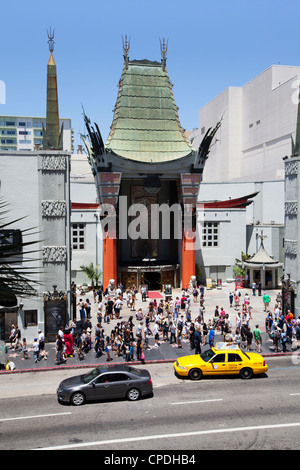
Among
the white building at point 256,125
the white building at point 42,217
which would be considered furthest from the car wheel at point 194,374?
the white building at point 256,125

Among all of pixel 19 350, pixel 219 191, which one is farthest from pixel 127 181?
pixel 19 350

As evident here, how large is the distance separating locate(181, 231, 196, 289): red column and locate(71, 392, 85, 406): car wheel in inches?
1080

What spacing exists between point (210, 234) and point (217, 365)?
28.9 m

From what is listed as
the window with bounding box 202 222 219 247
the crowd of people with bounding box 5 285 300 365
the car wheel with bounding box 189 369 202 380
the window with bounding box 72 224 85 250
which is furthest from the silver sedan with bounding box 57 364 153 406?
the window with bounding box 202 222 219 247

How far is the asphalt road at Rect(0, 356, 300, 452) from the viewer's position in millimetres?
13055

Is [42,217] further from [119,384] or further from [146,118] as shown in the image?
[146,118]

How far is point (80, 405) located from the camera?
16.5 meters

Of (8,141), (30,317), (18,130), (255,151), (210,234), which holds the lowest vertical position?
(30,317)

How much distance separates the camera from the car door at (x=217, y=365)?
19172 mm

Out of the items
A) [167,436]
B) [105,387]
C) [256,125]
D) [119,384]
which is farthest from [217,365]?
[256,125]

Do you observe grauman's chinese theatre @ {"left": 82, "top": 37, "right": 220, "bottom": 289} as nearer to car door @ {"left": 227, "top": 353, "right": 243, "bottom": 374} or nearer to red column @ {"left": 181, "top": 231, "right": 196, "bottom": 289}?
red column @ {"left": 181, "top": 231, "right": 196, "bottom": 289}

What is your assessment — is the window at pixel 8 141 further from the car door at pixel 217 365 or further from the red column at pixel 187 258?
the car door at pixel 217 365

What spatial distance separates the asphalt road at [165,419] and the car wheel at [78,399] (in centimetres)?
26

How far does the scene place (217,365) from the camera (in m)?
19.2
